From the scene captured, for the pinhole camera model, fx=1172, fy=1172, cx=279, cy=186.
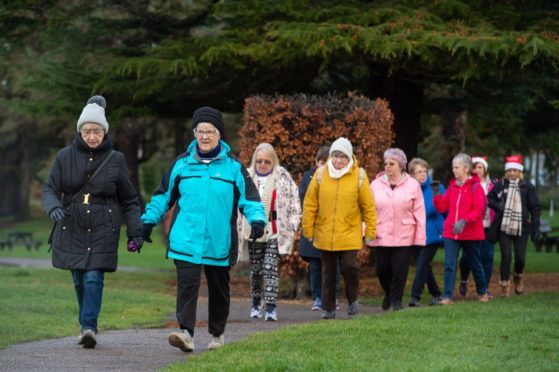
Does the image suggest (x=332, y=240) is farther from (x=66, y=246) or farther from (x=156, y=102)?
(x=156, y=102)

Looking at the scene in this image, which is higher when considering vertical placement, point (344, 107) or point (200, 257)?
point (344, 107)

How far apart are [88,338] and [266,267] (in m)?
3.48

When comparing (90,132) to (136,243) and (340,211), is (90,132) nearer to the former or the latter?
(136,243)

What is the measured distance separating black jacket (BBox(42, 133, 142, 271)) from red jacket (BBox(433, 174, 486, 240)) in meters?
5.91

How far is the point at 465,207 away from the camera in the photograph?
48.3ft

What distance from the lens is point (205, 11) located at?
22109mm

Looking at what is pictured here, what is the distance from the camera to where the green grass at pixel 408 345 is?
816 centimetres

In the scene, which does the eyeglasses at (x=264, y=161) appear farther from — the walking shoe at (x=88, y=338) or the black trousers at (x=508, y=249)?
the black trousers at (x=508, y=249)

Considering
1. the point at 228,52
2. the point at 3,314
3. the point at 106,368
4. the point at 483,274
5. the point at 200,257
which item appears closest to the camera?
the point at 106,368

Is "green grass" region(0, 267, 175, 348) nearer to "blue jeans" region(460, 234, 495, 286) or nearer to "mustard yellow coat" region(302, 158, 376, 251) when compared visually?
"mustard yellow coat" region(302, 158, 376, 251)

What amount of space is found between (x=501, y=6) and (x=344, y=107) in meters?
4.23

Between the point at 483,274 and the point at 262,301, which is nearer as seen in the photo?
the point at 262,301

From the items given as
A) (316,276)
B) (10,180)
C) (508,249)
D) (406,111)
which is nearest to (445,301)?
(508,249)

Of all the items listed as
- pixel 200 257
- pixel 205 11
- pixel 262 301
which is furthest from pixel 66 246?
pixel 205 11
